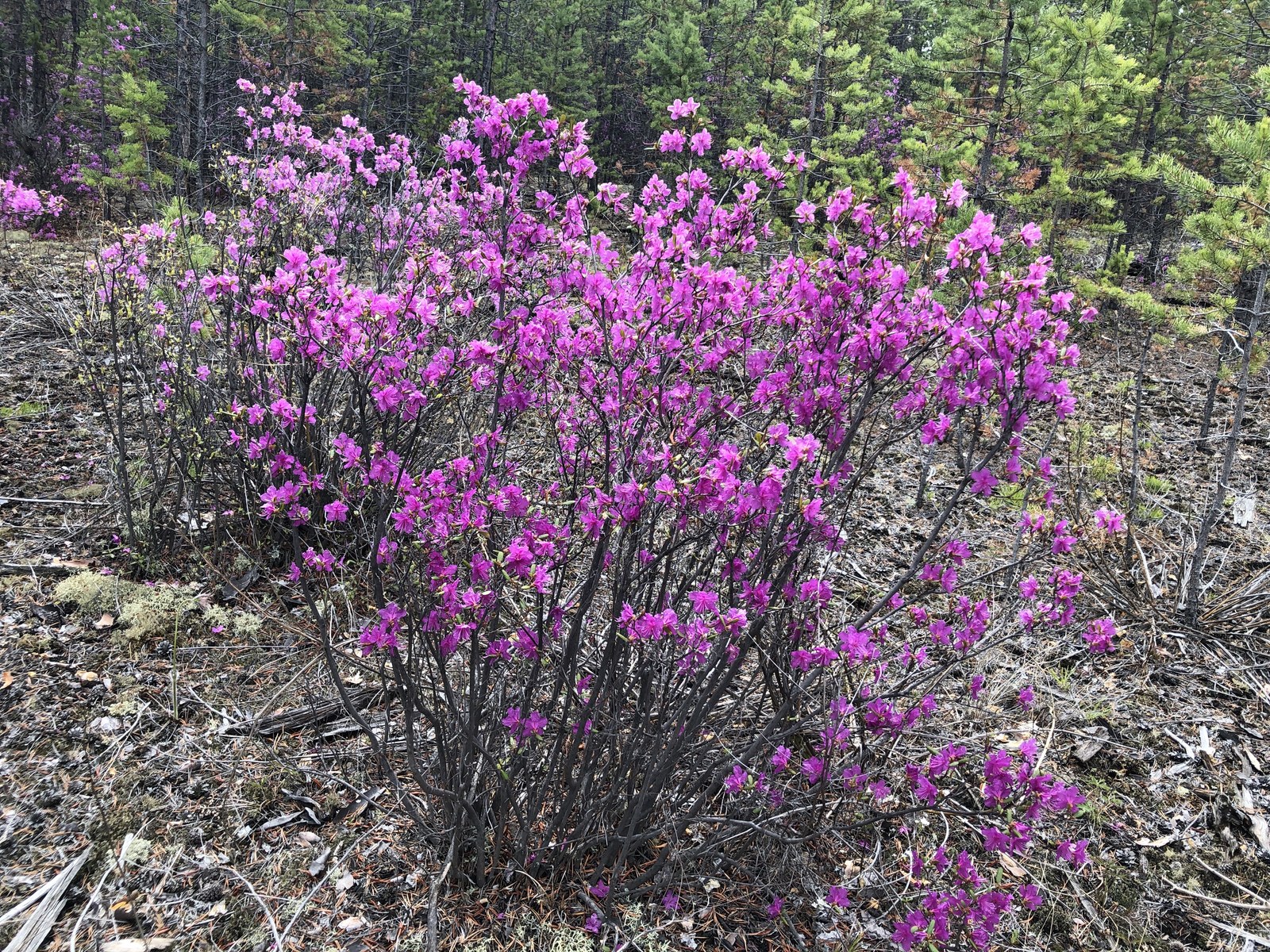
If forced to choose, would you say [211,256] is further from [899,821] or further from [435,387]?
[899,821]

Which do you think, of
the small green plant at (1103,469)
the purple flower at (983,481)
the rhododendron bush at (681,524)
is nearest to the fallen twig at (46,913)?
the rhododendron bush at (681,524)

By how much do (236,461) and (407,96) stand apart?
16.6m

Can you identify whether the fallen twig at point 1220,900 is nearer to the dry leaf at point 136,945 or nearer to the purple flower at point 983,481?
the purple flower at point 983,481

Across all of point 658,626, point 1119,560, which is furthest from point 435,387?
point 1119,560

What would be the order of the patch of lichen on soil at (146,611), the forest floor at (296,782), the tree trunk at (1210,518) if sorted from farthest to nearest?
1. the tree trunk at (1210,518)
2. the patch of lichen on soil at (146,611)
3. the forest floor at (296,782)

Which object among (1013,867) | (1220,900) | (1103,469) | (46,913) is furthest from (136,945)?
(1103,469)

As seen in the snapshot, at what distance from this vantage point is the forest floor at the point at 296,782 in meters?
2.74

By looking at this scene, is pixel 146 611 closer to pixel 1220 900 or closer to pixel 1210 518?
pixel 1220 900

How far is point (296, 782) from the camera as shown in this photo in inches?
130

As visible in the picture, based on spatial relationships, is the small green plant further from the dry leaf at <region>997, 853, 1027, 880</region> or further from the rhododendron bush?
the dry leaf at <region>997, 853, 1027, 880</region>

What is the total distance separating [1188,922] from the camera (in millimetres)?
3043

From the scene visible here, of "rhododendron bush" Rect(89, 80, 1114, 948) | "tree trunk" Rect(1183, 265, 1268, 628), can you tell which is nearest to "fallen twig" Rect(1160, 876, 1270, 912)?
"rhododendron bush" Rect(89, 80, 1114, 948)

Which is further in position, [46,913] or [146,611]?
[146,611]

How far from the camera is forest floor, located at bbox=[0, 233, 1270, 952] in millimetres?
2740
